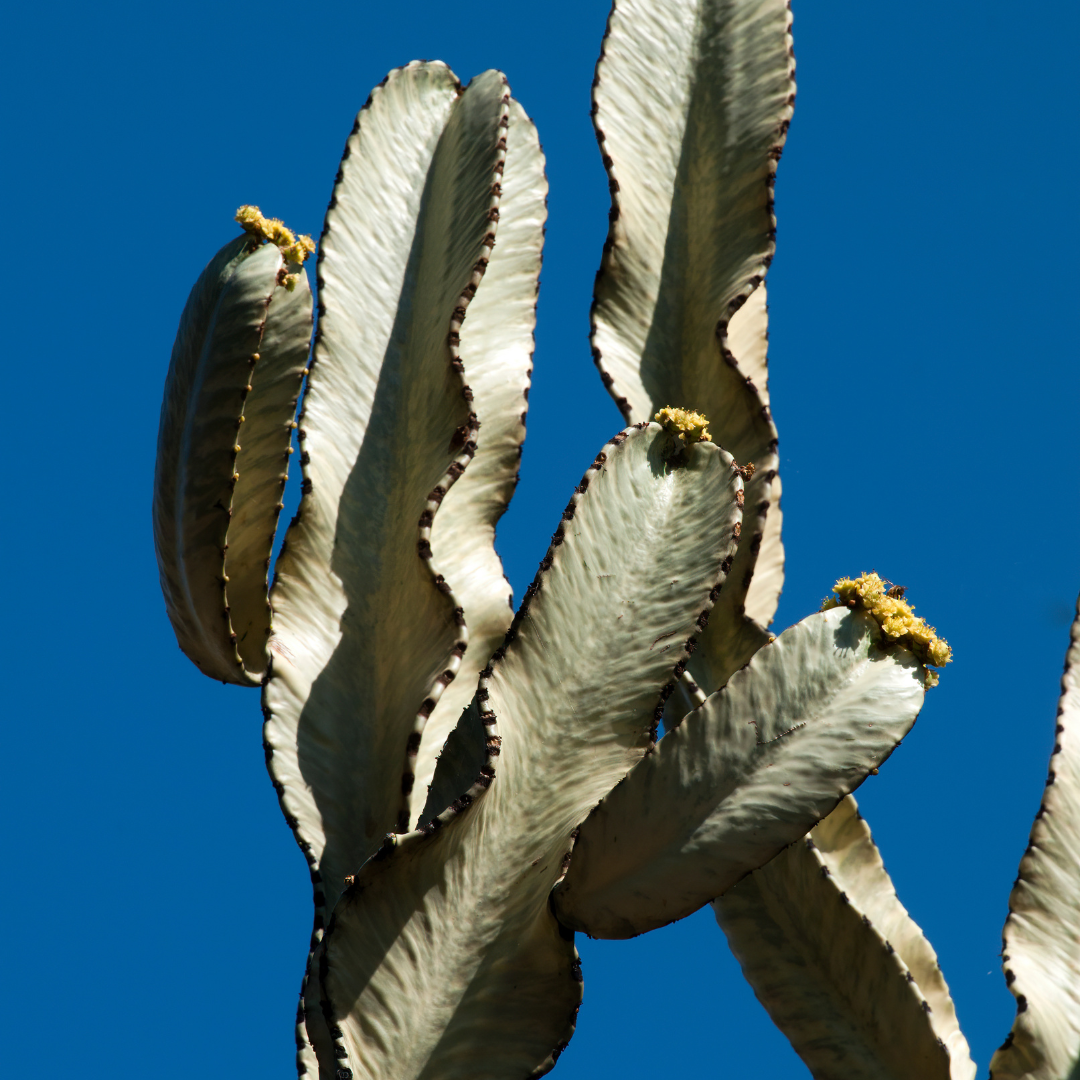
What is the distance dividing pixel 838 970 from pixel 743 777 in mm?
413

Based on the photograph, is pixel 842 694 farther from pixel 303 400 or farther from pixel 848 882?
pixel 303 400

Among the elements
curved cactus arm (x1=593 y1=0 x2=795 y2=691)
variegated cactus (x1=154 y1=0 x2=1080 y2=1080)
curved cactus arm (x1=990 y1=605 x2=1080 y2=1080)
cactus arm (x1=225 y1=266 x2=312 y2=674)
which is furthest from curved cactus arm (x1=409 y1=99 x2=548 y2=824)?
curved cactus arm (x1=990 y1=605 x2=1080 y2=1080)

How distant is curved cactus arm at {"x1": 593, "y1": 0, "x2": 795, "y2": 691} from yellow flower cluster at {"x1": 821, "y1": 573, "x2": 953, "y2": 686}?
0.37 m

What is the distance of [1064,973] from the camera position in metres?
1.93

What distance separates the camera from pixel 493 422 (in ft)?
7.63

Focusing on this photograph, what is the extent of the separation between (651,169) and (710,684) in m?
0.90

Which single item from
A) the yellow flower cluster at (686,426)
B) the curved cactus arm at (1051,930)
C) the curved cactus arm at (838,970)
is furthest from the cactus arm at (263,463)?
the curved cactus arm at (1051,930)

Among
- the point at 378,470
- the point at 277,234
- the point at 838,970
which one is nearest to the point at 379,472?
the point at 378,470

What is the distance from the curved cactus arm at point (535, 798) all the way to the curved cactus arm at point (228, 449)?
516 mm

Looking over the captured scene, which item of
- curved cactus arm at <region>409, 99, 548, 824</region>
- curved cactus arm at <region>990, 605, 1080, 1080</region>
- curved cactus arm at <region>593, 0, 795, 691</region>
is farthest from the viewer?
curved cactus arm at <region>593, 0, 795, 691</region>

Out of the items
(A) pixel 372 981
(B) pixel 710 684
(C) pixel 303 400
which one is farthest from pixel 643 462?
(A) pixel 372 981

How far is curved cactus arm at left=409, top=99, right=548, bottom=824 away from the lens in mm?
2172

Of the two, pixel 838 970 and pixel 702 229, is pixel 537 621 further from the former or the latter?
pixel 702 229

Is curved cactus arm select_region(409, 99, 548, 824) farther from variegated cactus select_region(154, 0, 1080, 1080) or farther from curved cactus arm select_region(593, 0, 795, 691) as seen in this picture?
curved cactus arm select_region(593, 0, 795, 691)
